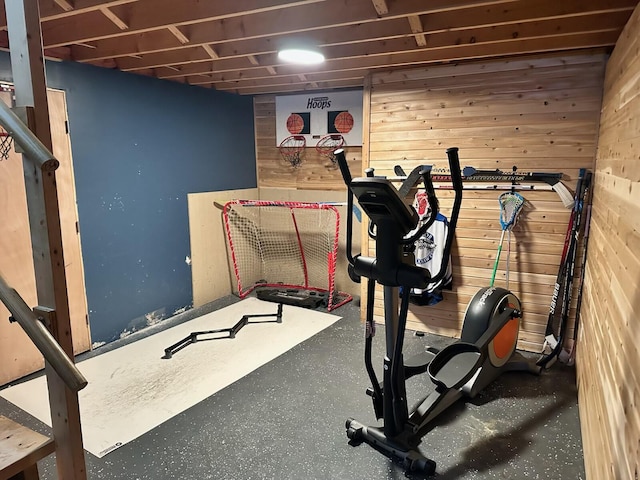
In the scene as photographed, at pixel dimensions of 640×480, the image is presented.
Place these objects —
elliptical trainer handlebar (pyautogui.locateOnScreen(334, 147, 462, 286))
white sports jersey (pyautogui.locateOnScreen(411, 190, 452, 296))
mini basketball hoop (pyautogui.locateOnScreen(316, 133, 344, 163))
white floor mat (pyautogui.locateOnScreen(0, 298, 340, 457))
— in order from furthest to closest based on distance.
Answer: mini basketball hoop (pyautogui.locateOnScreen(316, 133, 344, 163)) → white sports jersey (pyautogui.locateOnScreen(411, 190, 452, 296)) → white floor mat (pyautogui.locateOnScreen(0, 298, 340, 457)) → elliptical trainer handlebar (pyautogui.locateOnScreen(334, 147, 462, 286))

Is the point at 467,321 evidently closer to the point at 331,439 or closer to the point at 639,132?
the point at 331,439

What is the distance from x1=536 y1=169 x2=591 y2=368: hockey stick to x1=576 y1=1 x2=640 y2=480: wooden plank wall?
28 centimetres

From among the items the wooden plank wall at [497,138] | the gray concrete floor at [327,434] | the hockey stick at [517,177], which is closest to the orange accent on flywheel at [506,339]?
the gray concrete floor at [327,434]

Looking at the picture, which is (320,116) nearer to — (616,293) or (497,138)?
(497,138)

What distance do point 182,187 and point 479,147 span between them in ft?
9.33

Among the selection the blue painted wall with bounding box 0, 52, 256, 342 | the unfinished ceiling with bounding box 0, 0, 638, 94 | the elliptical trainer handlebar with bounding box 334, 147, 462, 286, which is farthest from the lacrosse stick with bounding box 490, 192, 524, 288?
the blue painted wall with bounding box 0, 52, 256, 342

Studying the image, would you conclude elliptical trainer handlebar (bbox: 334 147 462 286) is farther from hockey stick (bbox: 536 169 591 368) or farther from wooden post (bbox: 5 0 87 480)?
hockey stick (bbox: 536 169 591 368)

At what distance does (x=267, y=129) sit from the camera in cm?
532

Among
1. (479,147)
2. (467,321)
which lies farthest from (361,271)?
(479,147)

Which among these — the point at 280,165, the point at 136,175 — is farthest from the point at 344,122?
the point at 136,175

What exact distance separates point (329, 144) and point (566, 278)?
275 cm

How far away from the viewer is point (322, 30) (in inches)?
113

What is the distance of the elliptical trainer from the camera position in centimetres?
200

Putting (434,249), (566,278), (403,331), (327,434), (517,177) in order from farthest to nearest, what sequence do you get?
1. (434,249)
2. (517,177)
3. (566,278)
4. (327,434)
5. (403,331)
